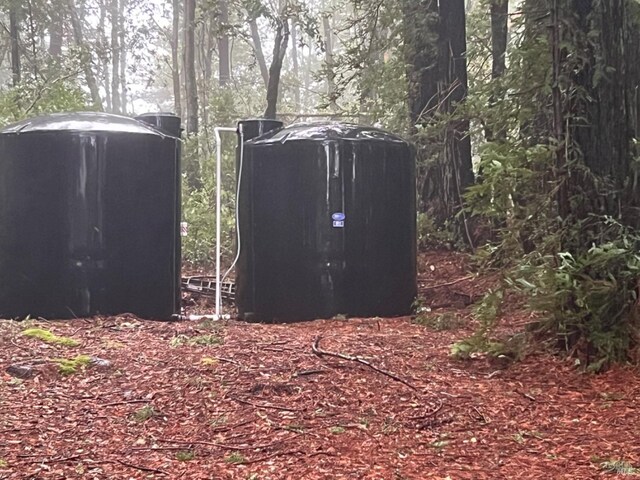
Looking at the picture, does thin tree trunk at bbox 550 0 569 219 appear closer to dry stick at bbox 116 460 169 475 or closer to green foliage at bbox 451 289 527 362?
green foliage at bbox 451 289 527 362

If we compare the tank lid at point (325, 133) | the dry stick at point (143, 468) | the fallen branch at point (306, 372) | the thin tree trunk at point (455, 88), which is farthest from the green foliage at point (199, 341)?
the thin tree trunk at point (455, 88)

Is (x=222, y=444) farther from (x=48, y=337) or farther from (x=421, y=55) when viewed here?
(x=421, y=55)

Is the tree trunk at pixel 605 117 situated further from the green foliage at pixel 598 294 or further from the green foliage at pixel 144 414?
the green foliage at pixel 144 414

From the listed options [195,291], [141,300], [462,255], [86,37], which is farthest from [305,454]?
[86,37]

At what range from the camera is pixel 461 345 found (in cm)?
473

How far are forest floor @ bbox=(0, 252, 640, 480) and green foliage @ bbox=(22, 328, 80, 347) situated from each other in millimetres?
78

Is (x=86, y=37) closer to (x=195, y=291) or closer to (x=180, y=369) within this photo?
(x=195, y=291)

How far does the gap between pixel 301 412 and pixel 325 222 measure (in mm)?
3511

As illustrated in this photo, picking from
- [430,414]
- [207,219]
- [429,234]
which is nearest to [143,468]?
[430,414]

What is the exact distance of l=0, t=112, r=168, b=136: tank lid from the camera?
6904 millimetres

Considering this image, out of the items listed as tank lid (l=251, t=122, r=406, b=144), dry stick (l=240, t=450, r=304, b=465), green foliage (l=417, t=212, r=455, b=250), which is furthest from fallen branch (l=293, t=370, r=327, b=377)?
green foliage (l=417, t=212, r=455, b=250)

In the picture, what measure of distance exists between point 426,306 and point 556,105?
3.56 meters

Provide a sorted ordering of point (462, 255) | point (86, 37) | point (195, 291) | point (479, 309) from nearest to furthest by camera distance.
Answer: point (479, 309) → point (462, 255) → point (195, 291) → point (86, 37)

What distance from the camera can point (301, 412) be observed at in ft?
11.9
